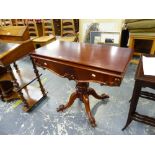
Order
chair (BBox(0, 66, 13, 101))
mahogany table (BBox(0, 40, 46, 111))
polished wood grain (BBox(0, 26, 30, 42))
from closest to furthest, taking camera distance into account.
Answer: mahogany table (BBox(0, 40, 46, 111)) < polished wood grain (BBox(0, 26, 30, 42)) < chair (BBox(0, 66, 13, 101))

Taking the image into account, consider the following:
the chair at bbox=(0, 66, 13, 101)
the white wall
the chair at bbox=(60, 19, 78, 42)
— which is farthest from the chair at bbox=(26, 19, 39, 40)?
the chair at bbox=(0, 66, 13, 101)

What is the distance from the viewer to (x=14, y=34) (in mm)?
1778

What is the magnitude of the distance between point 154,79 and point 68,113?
3.81 feet

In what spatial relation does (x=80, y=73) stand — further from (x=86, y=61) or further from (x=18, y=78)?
(x=18, y=78)

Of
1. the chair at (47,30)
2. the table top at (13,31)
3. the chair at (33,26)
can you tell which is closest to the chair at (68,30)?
the chair at (47,30)

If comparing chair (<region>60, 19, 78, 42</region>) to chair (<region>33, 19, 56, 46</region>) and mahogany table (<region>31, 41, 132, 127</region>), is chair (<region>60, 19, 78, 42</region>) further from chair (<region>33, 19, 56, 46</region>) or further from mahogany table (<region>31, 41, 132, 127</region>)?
mahogany table (<region>31, 41, 132, 127</region>)

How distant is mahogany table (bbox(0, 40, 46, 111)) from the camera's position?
1.48m

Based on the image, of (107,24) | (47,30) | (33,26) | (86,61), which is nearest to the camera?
(86,61)

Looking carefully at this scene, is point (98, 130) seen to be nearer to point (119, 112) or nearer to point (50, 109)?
point (119, 112)

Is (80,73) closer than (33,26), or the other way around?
(80,73)

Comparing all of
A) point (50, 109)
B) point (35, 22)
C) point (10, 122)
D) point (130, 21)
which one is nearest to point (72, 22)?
point (35, 22)

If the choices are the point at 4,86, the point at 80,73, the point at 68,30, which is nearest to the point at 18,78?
the point at 4,86

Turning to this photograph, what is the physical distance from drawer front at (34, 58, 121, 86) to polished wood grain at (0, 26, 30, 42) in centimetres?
49

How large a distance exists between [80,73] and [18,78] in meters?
1.27
